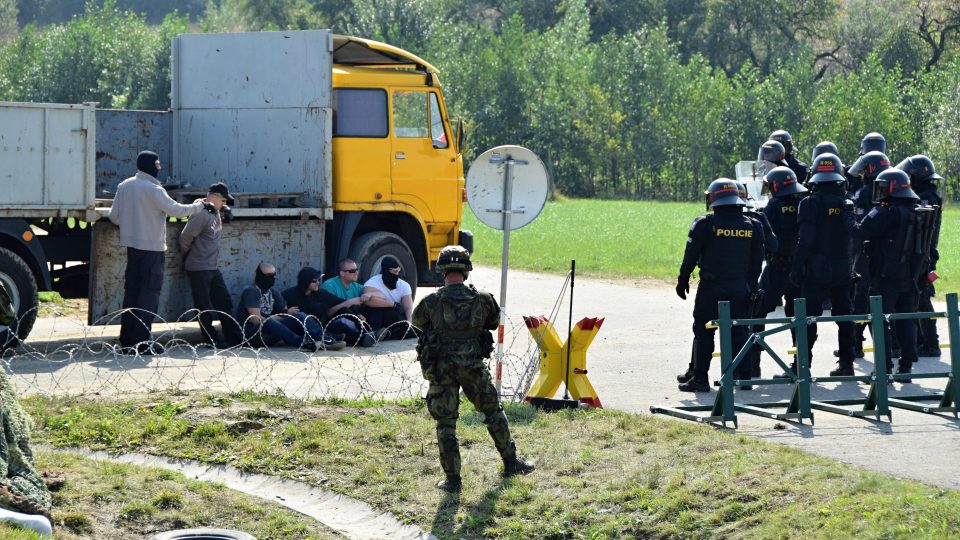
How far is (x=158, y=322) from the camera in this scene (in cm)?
1495

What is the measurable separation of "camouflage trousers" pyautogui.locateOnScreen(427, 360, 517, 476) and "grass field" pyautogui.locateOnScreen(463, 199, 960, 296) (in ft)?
46.2

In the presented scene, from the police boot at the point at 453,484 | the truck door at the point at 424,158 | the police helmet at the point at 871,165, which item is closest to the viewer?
the police boot at the point at 453,484

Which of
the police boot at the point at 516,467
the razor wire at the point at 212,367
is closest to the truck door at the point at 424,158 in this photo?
the razor wire at the point at 212,367

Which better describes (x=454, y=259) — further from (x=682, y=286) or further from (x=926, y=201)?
(x=926, y=201)

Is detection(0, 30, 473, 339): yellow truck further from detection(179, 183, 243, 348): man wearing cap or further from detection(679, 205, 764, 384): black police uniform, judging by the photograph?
detection(679, 205, 764, 384): black police uniform

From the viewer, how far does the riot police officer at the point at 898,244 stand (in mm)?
12906

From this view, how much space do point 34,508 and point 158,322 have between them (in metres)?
7.67

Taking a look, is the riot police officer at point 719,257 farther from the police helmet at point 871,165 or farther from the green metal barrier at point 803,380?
the police helmet at point 871,165

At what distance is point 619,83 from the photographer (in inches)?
2867

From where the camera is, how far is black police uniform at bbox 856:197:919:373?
12.9 m

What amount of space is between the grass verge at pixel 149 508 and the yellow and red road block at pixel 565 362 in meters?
3.02

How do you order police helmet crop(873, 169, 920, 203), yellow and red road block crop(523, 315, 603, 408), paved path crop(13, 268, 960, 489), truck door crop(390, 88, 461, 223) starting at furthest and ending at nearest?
truck door crop(390, 88, 461, 223) → police helmet crop(873, 169, 920, 203) → yellow and red road block crop(523, 315, 603, 408) → paved path crop(13, 268, 960, 489)

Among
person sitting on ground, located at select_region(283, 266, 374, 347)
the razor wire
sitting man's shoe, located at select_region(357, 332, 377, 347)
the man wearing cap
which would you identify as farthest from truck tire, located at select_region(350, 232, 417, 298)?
the man wearing cap

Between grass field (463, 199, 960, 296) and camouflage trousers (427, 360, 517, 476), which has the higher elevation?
camouflage trousers (427, 360, 517, 476)
